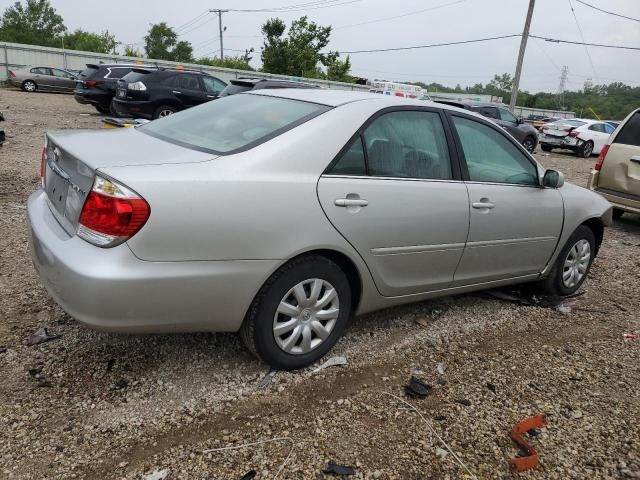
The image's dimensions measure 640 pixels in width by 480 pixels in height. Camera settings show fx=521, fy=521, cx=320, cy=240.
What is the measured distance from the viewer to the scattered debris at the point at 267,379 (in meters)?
2.89

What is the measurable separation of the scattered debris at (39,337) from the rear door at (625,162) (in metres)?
7.14

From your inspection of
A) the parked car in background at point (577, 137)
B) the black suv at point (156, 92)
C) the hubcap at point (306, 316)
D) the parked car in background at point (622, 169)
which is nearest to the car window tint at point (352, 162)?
the hubcap at point (306, 316)

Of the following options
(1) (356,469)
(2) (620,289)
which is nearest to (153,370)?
(1) (356,469)

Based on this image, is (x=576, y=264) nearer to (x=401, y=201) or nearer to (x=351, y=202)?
(x=401, y=201)

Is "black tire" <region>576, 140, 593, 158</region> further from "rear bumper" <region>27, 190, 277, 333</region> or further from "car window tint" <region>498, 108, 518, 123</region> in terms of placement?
"rear bumper" <region>27, 190, 277, 333</region>

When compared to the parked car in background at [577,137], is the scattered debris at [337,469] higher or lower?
lower

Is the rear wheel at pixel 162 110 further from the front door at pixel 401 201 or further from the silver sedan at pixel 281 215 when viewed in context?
the front door at pixel 401 201

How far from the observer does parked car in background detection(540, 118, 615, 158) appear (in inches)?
723

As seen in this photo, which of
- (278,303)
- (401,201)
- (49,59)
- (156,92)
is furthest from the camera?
(49,59)

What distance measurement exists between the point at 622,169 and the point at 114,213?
23.2 ft

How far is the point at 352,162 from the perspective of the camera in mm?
2988

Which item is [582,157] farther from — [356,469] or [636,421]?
[356,469]

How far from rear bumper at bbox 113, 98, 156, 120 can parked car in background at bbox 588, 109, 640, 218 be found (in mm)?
10613

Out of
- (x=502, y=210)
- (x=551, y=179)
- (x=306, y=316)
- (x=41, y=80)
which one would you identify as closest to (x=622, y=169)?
(x=551, y=179)
